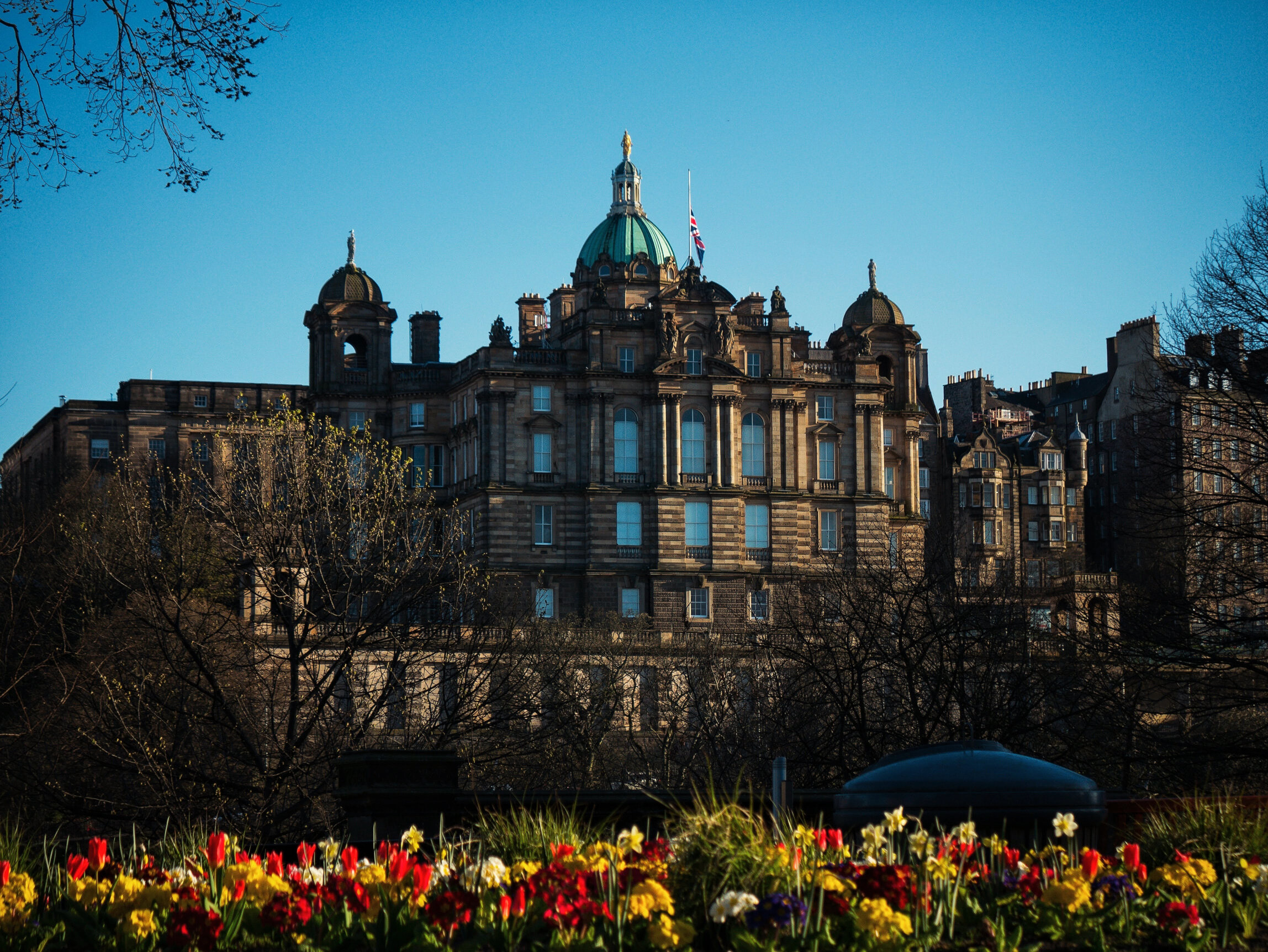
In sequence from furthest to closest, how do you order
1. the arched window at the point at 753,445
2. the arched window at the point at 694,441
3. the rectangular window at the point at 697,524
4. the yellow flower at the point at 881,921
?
the arched window at the point at 753,445 → the arched window at the point at 694,441 → the rectangular window at the point at 697,524 → the yellow flower at the point at 881,921

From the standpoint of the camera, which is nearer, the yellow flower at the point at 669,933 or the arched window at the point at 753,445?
the yellow flower at the point at 669,933

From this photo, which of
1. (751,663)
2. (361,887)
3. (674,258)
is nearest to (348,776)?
(361,887)

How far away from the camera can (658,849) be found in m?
13.5

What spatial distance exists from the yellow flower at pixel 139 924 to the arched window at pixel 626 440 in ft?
272

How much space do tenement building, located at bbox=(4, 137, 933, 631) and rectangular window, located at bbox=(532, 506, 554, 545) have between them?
0.33ft

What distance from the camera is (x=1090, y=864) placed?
13023 millimetres

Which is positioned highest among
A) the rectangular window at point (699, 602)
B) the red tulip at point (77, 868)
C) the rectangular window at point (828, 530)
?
the rectangular window at point (828, 530)

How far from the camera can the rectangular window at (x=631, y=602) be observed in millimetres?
93312

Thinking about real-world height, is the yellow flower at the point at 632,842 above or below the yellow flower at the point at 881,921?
above

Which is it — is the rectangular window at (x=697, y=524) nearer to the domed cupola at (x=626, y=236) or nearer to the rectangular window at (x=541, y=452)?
the rectangular window at (x=541, y=452)

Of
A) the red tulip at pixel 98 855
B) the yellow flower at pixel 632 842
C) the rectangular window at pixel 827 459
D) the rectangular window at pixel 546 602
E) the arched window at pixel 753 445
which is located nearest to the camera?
the yellow flower at pixel 632 842

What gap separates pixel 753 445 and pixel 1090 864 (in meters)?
84.8

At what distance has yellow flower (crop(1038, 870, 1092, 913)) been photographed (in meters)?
12.5

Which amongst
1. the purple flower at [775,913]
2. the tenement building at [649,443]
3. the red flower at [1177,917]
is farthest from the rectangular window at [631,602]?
the purple flower at [775,913]
